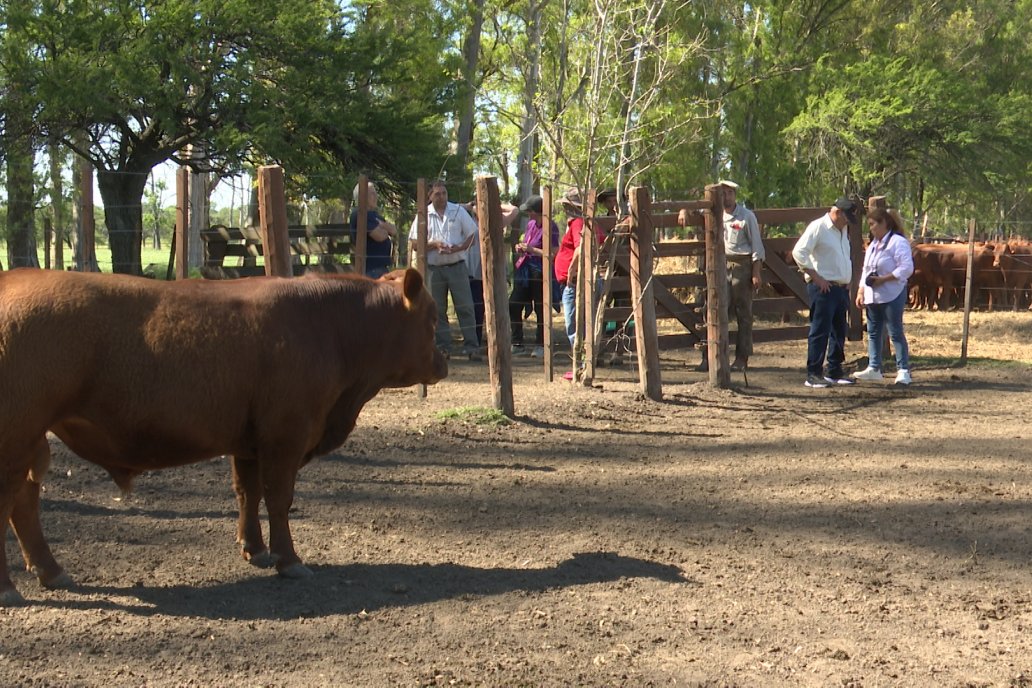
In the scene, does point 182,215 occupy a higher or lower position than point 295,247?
higher

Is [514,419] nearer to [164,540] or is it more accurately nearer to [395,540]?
[395,540]

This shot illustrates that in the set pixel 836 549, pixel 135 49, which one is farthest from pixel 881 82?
pixel 836 549

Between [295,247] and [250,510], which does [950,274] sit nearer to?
[295,247]

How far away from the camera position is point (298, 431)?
A: 18.5 ft

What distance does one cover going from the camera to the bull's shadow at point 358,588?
531 cm

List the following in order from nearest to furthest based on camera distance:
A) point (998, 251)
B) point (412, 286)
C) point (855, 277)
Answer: point (412, 286) < point (855, 277) < point (998, 251)

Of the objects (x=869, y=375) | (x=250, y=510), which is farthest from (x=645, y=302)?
(x=250, y=510)

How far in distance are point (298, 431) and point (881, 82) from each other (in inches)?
1185

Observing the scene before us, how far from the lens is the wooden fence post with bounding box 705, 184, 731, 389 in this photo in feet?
38.2

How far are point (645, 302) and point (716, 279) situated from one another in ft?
3.05

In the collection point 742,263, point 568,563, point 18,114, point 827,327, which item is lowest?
point 568,563

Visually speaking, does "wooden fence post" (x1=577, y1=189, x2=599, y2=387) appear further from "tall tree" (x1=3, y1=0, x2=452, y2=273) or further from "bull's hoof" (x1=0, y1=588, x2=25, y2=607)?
"tall tree" (x1=3, y1=0, x2=452, y2=273)

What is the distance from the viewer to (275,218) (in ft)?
27.6

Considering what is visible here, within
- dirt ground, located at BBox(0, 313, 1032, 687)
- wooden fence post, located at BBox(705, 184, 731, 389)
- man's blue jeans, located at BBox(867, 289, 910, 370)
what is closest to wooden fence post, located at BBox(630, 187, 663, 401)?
wooden fence post, located at BBox(705, 184, 731, 389)
